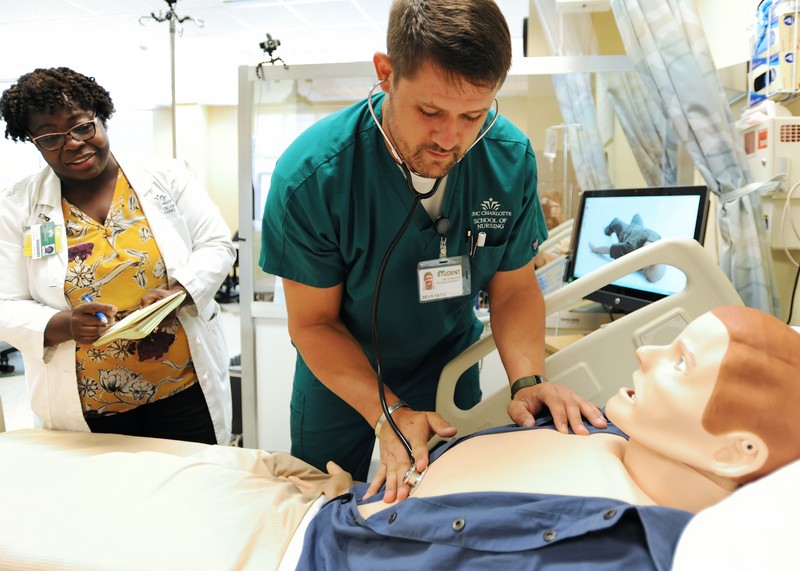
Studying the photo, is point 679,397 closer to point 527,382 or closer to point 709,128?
point 527,382

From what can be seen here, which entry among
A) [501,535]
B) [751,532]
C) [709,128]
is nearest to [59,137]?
[501,535]

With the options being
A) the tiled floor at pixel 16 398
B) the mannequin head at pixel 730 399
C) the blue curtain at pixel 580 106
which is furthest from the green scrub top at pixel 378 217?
the tiled floor at pixel 16 398

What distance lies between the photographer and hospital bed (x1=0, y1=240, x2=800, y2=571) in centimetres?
72

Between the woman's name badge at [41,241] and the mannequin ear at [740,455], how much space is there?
1680mm

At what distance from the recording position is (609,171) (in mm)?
2676

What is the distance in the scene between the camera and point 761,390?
2.79ft

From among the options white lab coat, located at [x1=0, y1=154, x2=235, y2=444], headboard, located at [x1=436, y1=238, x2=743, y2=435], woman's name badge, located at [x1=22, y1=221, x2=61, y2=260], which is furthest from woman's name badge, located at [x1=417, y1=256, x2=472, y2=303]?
woman's name badge, located at [x1=22, y1=221, x2=61, y2=260]

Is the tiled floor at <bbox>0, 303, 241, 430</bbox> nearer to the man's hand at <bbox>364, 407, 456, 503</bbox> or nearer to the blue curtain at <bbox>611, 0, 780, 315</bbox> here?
the man's hand at <bbox>364, 407, 456, 503</bbox>

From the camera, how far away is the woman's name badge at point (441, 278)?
4.18 ft

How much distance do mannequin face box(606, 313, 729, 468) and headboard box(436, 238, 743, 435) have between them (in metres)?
0.49

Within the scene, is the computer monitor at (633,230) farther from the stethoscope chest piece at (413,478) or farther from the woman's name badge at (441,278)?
the stethoscope chest piece at (413,478)

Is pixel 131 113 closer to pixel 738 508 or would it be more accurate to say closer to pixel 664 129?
pixel 664 129

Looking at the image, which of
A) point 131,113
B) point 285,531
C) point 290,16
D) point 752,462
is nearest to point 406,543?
point 285,531

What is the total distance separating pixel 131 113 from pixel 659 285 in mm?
10398
